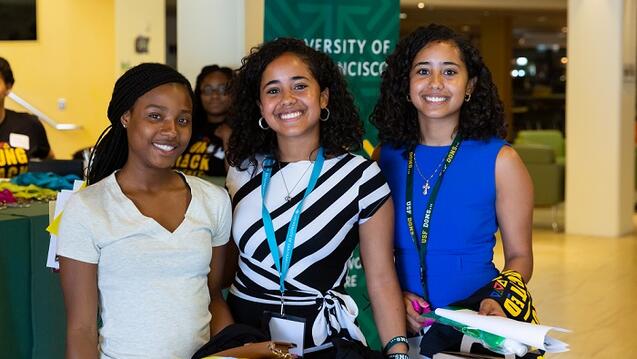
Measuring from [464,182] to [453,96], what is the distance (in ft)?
0.85

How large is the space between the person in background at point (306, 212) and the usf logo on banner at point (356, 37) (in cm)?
218

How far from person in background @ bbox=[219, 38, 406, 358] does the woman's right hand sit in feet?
0.28

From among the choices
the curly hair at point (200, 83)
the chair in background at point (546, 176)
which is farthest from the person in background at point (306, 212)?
the chair in background at point (546, 176)

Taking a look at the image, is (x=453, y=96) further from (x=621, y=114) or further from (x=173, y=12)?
(x=173, y=12)

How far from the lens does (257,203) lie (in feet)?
8.91

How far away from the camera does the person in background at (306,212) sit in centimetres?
268

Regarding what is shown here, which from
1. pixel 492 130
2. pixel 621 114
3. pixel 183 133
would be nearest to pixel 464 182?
pixel 492 130

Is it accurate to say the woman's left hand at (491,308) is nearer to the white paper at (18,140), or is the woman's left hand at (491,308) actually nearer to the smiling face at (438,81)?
the smiling face at (438,81)

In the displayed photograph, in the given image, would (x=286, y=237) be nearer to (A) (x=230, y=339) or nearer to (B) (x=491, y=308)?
(A) (x=230, y=339)

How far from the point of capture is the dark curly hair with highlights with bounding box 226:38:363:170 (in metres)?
A: 2.82

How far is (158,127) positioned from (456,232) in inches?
36.4

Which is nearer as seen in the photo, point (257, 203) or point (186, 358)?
point (186, 358)

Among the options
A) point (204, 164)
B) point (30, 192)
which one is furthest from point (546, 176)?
point (30, 192)

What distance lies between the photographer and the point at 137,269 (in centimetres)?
242
